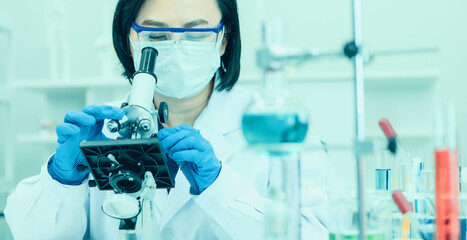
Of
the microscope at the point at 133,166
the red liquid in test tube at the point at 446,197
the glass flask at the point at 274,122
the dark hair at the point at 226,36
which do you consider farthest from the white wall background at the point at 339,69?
the glass flask at the point at 274,122

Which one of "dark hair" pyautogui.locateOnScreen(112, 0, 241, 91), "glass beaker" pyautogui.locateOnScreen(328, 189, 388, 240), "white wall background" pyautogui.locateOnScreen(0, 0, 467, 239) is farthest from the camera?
"white wall background" pyautogui.locateOnScreen(0, 0, 467, 239)

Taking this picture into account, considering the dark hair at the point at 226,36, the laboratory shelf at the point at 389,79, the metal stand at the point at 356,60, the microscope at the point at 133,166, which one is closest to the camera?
the metal stand at the point at 356,60

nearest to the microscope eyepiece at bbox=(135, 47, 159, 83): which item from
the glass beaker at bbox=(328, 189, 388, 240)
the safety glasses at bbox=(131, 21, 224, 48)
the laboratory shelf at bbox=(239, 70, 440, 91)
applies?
the safety glasses at bbox=(131, 21, 224, 48)

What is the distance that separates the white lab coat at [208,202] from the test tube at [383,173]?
15 centimetres

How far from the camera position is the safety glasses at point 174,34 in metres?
1.53

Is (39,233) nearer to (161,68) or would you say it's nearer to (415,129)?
(161,68)

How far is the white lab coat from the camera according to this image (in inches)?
53.3

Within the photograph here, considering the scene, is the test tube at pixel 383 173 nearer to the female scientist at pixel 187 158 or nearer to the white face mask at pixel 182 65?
the female scientist at pixel 187 158

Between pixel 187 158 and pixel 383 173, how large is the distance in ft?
1.47

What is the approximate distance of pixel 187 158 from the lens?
1.20 meters

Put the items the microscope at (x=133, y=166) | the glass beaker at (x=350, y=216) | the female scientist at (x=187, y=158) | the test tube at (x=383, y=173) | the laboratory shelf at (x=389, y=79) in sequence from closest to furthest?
the glass beaker at (x=350, y=216) < the microscope at (x=133, y=166) < the test tube at (x=383, y=173) < the female scientist at (x=187, y=158) < the laboratory shelf at (x=389, y=79)

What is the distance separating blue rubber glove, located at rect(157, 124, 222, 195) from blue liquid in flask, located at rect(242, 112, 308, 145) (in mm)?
470

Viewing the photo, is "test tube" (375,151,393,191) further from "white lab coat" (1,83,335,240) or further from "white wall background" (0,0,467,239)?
"white wall background" (0,0,467,239)

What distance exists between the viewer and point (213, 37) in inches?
64.0
